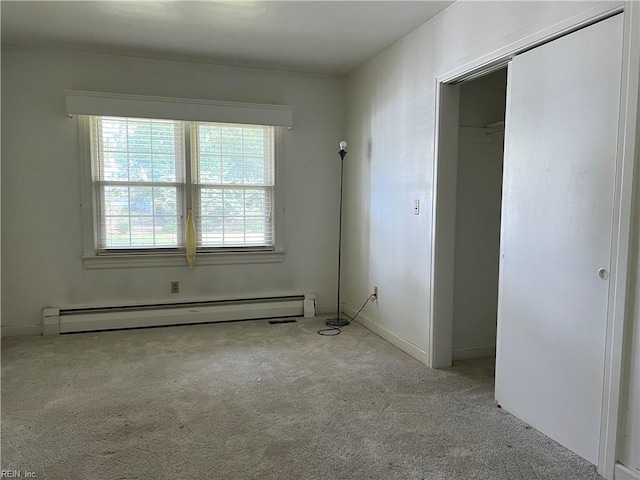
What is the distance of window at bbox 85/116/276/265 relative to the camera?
4.08m

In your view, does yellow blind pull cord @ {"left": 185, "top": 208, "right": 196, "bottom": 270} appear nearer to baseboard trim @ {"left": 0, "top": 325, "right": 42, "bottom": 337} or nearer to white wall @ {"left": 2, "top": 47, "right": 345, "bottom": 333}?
white wall @ {"left": 2, "top": 47, "right": 345, "bottom": 333}

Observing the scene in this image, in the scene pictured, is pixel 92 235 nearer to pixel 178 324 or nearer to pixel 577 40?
pixel 178 324

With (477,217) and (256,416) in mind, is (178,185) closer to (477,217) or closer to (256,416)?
(256,416)

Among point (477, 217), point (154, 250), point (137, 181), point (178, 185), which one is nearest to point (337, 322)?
point (477, 217)

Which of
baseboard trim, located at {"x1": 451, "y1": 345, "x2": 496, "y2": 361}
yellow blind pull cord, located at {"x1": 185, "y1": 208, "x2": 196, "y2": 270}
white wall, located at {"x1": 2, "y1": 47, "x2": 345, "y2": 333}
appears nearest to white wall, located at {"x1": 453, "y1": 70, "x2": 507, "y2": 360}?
baseboard trim, located at {"x1": 451, "y1": 345, "x2": 496, "y2": 361}

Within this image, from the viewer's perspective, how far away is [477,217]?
3410 millimetres

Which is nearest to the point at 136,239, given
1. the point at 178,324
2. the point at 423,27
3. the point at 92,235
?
the point at 92,235

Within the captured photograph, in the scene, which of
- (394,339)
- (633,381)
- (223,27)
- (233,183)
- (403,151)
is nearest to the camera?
(633,381)

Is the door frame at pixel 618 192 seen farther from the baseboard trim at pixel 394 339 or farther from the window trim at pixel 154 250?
the window trim at pixel 154 250

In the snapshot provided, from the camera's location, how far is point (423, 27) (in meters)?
3.25

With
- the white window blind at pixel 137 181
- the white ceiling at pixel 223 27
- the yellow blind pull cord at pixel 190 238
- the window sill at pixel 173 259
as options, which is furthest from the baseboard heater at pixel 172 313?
the white ceiling at pixel 223 27

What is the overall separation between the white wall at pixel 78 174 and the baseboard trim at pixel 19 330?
1 centimetres

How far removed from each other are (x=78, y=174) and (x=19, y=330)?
4.85 ft

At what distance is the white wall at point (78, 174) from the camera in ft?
12.6
